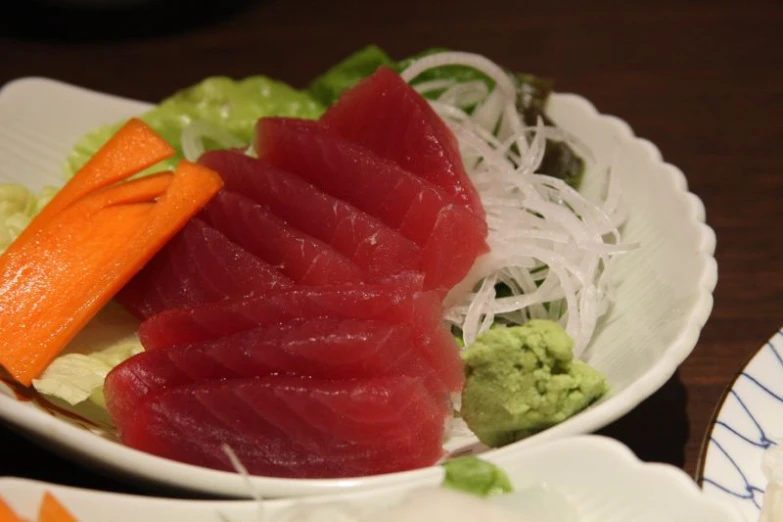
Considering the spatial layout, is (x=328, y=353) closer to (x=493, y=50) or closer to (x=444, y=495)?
(x=444, y=495)

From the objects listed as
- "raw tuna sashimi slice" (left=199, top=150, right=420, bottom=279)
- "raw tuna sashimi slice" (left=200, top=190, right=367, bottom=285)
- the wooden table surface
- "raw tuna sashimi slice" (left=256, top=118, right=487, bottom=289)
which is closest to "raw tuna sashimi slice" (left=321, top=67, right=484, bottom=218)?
"raw tuna sashimi slice" (left=256, top=118, right=487, bottom=289)

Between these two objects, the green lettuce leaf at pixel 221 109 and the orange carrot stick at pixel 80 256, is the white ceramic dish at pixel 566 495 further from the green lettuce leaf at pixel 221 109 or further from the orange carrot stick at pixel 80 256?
the green lettuce leaf at pixel 221 109

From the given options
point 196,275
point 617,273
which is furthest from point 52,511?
point 617,273

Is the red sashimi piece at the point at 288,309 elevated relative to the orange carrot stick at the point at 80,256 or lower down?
lower down

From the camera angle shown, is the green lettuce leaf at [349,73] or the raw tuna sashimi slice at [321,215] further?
the green lettuce leaf at [349,73]

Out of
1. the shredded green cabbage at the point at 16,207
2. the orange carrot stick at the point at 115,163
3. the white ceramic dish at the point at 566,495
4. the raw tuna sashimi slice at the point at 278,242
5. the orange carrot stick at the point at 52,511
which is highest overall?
the orange carrot stick at the point at 115,163

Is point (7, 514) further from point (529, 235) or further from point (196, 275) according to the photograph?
point (529, 235)

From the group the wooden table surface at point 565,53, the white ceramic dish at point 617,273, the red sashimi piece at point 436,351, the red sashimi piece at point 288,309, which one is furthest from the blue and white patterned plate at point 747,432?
the wooden table surface at point 565,53
